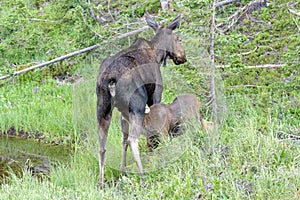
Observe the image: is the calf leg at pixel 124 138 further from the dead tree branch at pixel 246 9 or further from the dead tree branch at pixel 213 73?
the dead tree branch at pixel 246 9

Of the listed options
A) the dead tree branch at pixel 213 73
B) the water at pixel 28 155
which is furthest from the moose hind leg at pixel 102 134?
the dead tree branch at pixel 213 73

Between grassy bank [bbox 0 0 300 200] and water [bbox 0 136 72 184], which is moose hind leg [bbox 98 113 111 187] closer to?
grassy bank [bbox 0 0 300 200]

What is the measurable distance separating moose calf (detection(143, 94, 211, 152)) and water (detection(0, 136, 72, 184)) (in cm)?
154

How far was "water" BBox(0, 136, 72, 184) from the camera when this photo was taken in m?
6.91

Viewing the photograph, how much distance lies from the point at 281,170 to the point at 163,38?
193 cm

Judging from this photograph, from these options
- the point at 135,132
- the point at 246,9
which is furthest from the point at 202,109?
the point at 246,9

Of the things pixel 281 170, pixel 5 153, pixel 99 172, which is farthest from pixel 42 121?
pixel 281 170

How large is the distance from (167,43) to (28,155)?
10.1ft

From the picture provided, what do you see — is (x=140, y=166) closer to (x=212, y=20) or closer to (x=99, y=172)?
(x=99, y=172)

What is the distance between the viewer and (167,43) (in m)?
5.77

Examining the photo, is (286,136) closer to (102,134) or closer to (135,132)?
(135,132)

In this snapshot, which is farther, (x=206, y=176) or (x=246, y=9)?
(x=246, y=9)

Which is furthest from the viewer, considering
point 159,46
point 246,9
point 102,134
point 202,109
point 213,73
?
point 246,9

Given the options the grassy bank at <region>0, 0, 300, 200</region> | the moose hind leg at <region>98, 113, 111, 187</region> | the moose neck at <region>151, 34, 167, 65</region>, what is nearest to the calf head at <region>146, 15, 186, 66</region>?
the moose neck at <region>151, 34, 167, 65</region>
